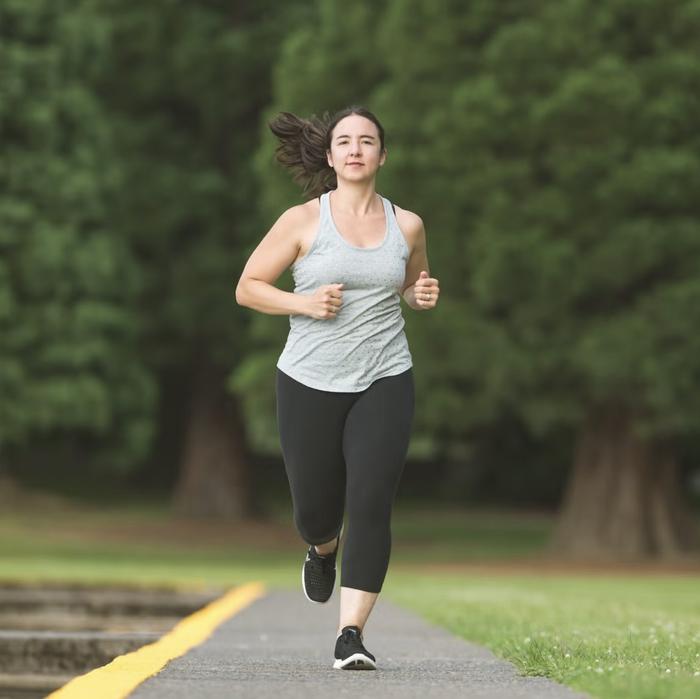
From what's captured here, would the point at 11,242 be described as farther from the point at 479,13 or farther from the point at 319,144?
the point at 319,144

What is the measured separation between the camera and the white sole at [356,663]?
19.6ft

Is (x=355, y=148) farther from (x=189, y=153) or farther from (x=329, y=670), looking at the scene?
(x=189, y=153)

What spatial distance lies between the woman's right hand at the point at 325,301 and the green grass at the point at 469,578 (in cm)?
147

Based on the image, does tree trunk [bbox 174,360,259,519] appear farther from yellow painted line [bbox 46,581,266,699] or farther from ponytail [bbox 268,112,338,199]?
ponytail [bbox 268,112,338,199]

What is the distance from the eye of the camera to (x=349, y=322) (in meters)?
6.15

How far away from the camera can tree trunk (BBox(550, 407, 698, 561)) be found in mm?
25328

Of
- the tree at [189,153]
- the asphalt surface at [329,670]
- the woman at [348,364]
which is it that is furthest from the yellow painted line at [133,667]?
the tree at [189,153]

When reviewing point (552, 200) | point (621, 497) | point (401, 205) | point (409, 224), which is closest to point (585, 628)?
point (409, 224)

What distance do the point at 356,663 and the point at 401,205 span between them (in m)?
17.8

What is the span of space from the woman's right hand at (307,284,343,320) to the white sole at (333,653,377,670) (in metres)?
1.23

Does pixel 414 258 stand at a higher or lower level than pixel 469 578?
higher

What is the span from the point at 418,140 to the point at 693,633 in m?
17.0

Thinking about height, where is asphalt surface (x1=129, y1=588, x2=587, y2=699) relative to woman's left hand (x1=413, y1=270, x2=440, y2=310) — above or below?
below

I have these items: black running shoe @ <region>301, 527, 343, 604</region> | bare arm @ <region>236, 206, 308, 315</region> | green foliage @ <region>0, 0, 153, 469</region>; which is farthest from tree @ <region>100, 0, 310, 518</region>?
bare arm @ <region>236, 206, 308, 315</region>
